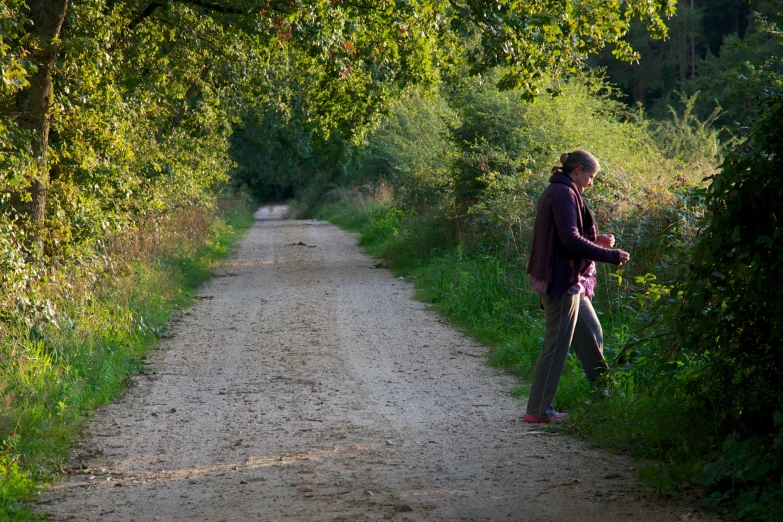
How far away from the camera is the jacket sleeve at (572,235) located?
5.91 metres

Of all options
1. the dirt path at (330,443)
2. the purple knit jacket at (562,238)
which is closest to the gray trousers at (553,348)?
the purple knit jacket at (562,238)

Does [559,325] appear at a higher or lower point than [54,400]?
higher

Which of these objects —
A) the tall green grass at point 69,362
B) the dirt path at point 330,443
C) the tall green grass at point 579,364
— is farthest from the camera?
the tall green grass at point 69,362

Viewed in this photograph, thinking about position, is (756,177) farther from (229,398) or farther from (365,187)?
(365,187)

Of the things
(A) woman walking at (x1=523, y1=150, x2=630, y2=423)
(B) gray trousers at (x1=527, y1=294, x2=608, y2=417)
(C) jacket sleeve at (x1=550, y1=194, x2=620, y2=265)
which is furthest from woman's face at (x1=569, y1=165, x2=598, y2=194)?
(B) gray trousers at (x1=527, y1=294, x2=608, y2=417)

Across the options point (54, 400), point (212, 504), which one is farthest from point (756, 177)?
point (54, 400)

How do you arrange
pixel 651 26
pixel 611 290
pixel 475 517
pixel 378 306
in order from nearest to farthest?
pixel 475 517
pixel 611 290
pixel 651 26
pixel 378 306

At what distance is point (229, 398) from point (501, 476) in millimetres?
3070

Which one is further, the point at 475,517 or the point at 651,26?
the point at 651,26

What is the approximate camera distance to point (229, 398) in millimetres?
Answer: 7234

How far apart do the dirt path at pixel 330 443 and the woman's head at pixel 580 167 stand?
197 cm

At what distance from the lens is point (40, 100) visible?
30.9 ft

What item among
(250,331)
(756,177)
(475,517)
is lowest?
(250,331)

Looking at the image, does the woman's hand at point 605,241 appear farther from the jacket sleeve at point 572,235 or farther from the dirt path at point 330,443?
the dirt path at point 330,443
